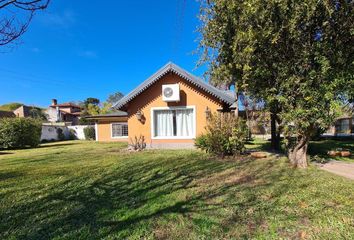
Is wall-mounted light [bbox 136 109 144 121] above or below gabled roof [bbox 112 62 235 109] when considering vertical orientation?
Answer: below

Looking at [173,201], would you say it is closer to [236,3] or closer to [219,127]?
[219,127]

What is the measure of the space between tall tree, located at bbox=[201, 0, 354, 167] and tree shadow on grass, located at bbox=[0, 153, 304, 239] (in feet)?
6.87

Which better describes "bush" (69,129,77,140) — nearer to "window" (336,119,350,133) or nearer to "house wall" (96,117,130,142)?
"house wall" (96,117,130,142)

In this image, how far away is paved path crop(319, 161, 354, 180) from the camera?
769 cm

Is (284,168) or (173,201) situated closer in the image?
(173,201)

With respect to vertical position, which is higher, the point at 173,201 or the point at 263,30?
the point at 263,30

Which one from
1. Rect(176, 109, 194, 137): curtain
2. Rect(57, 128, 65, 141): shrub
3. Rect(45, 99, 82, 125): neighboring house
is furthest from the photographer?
Rect(45, 99, 82, 125): neighboring house

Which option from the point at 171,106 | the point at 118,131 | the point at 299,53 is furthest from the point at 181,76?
the point at 118,131

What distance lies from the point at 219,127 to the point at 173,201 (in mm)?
6278

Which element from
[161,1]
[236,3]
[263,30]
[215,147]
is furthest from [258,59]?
[161,1]

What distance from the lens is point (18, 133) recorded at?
21484mm

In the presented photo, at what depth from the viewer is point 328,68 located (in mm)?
7254

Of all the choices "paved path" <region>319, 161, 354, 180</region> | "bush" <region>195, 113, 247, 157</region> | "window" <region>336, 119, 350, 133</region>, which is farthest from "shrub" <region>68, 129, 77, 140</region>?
"window" <region>336, 119, 350, 133</region>

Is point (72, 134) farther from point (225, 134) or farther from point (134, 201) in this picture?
point (134, 201)
